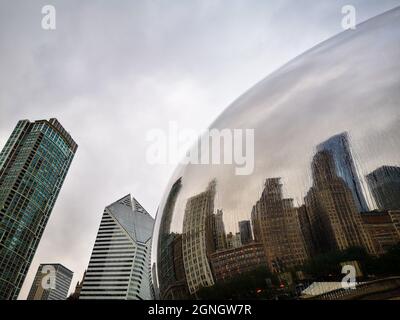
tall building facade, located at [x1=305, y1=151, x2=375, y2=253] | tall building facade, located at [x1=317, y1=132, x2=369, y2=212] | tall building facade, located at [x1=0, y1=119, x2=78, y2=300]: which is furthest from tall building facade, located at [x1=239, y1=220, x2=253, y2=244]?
tall building facade, located at [x1=0, y1=119, x2=78, y2=300]

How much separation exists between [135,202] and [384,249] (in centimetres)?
16111

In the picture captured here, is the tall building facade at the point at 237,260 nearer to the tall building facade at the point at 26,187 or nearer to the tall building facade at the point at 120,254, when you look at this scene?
the tall building facade at the point at 26,187

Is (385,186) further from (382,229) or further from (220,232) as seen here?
(220,232)

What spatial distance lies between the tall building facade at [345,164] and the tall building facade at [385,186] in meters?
0.08

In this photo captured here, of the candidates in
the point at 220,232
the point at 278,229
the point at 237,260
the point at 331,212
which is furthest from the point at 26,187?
the point at 331,212

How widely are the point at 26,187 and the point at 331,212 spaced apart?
12361 centimetres

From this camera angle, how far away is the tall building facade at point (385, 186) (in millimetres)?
2283

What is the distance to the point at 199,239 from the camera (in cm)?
300

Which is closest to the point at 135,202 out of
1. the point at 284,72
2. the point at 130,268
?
the point at 130,268

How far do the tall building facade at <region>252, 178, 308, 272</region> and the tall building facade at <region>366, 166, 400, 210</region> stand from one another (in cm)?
56

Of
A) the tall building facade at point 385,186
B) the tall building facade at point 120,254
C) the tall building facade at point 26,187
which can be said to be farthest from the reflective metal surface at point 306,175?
the tall building facade at point 120,254

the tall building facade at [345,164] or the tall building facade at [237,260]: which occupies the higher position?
the tall building facade at [345,164]

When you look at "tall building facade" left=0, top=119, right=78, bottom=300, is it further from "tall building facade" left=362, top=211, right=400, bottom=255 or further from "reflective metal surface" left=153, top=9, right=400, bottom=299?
"tall building facade" left=362, top=211, right=400, bottom=255

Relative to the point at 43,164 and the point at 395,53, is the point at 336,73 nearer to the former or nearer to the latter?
the point at 395,53
